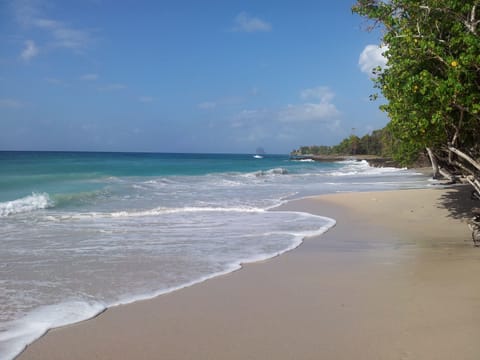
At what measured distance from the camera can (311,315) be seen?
184 inches

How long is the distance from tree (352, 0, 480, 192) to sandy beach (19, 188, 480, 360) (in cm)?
278

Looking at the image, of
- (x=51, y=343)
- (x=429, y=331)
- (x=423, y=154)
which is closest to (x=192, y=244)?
(x=51, y=343)

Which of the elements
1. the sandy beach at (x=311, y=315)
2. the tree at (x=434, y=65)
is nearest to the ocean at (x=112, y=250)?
the sandy beach at (x=311, y=315)

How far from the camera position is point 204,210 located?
1451cm

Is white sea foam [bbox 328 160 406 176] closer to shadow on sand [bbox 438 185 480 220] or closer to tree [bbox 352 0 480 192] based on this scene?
shadow on sand [bbox 438 185 480 220]

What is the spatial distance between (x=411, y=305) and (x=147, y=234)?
21.9 ft

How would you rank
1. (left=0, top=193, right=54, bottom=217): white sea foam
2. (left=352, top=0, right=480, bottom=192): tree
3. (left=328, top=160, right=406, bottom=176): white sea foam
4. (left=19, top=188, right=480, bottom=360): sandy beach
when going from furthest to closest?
(left=328, top=160, right=406, bottom=176): white sea foam < (left=0, top=193, right=54, bottom=217): white sea foam < (left=352, top=0, right=480, bottom=192): tree < (left=19, top=188, right=480, bottom=360): sandy beach

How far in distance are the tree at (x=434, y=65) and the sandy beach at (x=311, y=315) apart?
2781mm

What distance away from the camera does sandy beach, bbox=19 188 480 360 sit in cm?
385

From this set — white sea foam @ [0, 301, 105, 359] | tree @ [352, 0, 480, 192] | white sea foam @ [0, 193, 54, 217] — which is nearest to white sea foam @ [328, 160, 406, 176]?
white sea foam @ [0, 193, 54, 217]

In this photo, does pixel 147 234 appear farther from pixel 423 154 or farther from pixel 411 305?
pixel 423 154

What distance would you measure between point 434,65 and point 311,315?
21.5 feet

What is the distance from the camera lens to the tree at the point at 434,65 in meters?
7.63

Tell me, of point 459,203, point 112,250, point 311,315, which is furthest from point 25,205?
point 459,203
